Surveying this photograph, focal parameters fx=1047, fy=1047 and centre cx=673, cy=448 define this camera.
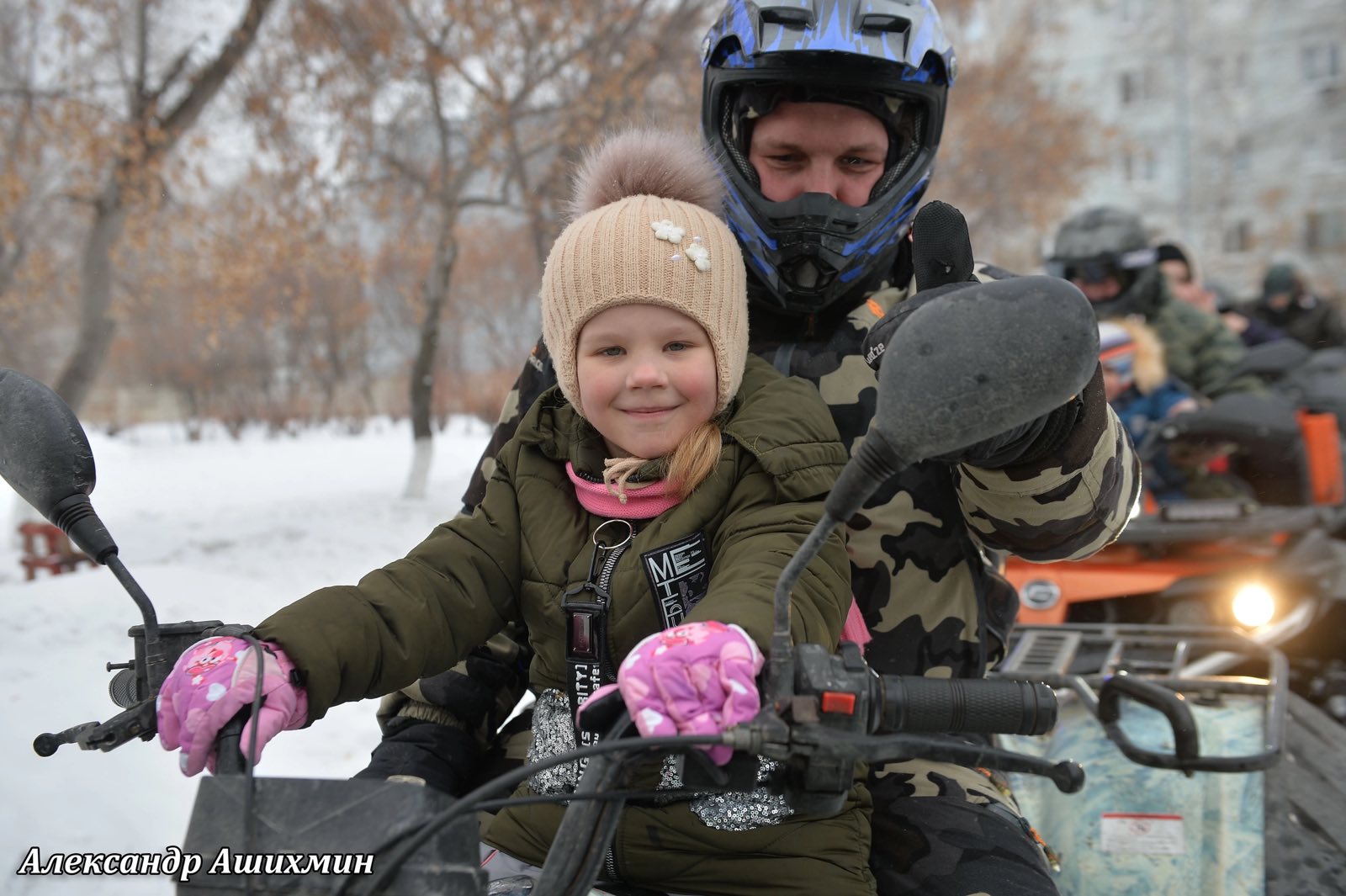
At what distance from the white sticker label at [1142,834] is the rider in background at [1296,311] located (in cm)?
973

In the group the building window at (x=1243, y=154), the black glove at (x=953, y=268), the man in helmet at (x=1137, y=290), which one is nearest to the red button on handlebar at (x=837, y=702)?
the black glove at (x=953, y=268)

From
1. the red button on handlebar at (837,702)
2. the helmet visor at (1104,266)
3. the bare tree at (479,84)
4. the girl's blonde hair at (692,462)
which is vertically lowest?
the red button on handlebar at (837,702)

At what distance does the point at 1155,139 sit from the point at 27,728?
4466cm

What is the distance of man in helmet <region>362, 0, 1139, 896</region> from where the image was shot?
1.84 metres

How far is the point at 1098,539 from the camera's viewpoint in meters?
1.90

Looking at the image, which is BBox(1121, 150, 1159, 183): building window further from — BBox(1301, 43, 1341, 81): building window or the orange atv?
the orange atv

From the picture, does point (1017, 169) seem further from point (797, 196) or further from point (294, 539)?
point (797, 196)

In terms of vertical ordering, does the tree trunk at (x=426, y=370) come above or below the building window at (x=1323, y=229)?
below

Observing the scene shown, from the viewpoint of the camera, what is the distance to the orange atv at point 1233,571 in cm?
428

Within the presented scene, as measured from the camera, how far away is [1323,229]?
38469mm

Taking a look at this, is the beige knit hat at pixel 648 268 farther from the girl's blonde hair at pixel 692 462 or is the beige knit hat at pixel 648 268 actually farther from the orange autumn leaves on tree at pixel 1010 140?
the orange autumn leaves on tree at pixel 1010 140

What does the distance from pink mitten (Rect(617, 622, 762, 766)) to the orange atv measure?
3.41m

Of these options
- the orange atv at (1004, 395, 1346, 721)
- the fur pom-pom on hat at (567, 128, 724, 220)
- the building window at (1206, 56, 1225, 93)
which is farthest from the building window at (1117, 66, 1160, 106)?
the fur pom-pom on hat at (567, 128, 724, 220)

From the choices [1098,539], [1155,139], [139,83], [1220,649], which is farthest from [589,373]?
[1155,139]
